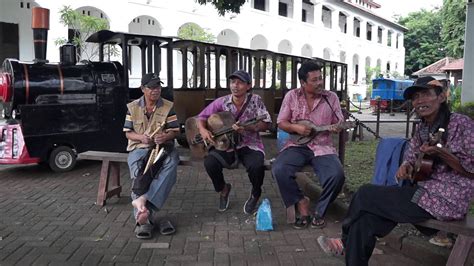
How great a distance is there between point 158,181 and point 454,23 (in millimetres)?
25282

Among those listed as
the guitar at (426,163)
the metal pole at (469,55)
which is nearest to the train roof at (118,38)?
the guitar at (426,163)

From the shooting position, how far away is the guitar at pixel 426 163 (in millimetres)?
2867

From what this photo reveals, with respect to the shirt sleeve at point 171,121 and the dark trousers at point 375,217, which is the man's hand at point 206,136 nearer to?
the shirt sleeve at point 171,121

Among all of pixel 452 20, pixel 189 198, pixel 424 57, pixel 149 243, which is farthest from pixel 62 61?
pixel 424 57

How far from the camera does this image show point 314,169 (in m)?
4.28

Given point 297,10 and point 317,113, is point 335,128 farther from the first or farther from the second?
point 297,10

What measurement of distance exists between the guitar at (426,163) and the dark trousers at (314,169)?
1067 mm

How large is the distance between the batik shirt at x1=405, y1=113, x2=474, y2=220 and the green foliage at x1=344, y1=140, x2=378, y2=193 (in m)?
2.33

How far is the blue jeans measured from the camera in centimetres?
423

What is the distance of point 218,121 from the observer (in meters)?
4.68

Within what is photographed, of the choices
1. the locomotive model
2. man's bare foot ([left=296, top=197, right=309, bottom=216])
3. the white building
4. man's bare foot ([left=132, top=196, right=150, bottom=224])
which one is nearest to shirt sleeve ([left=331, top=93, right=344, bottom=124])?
man's bare foot ([left=296, top=197, right=309, bottom=216])

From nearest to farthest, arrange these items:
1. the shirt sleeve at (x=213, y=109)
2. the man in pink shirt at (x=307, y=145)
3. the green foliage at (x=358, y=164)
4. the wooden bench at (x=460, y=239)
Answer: the wooden bench at (x=460, y=239)
the man in pink shirt at (x=307, y=145)
the shirt sleeve at (x=213, y=109)
the green foliage at (x=358, y=164)

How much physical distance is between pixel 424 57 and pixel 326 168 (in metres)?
52.7

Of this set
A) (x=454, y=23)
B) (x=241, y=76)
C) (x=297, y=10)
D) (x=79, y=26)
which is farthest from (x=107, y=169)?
(x=297, y=10)
